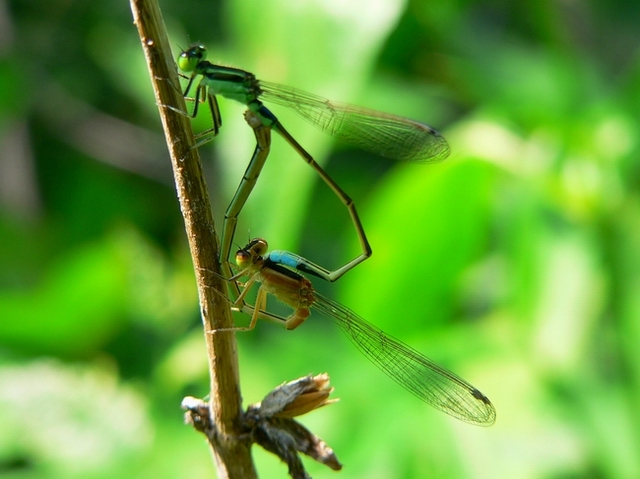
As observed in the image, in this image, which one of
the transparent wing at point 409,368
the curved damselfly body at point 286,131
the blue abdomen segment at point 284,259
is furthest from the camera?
the transparent wing at point 409,368

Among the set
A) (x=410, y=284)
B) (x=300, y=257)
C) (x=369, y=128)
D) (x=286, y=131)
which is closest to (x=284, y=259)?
(x=300, y=257)

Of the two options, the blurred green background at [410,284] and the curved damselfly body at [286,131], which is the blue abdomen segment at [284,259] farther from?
the blurred green background at [410,284]

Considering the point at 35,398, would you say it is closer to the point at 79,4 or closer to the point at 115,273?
the point at 115,273

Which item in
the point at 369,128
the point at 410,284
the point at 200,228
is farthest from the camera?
the point at 410,284

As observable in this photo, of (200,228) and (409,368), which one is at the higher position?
(409,368)

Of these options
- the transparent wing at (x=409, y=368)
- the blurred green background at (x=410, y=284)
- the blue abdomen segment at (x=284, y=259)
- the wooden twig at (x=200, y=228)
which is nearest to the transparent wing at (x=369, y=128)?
the blurred green background at (x=410, y=284)

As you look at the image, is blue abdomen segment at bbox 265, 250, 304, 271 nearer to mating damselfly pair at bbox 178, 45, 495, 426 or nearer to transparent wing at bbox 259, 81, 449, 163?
mating damselfly pair at bbox 178, 45, 495, 426

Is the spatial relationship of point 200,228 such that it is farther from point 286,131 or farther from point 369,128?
point 369,128

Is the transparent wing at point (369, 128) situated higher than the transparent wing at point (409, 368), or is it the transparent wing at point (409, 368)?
the transparent wing at point (369, 128)
